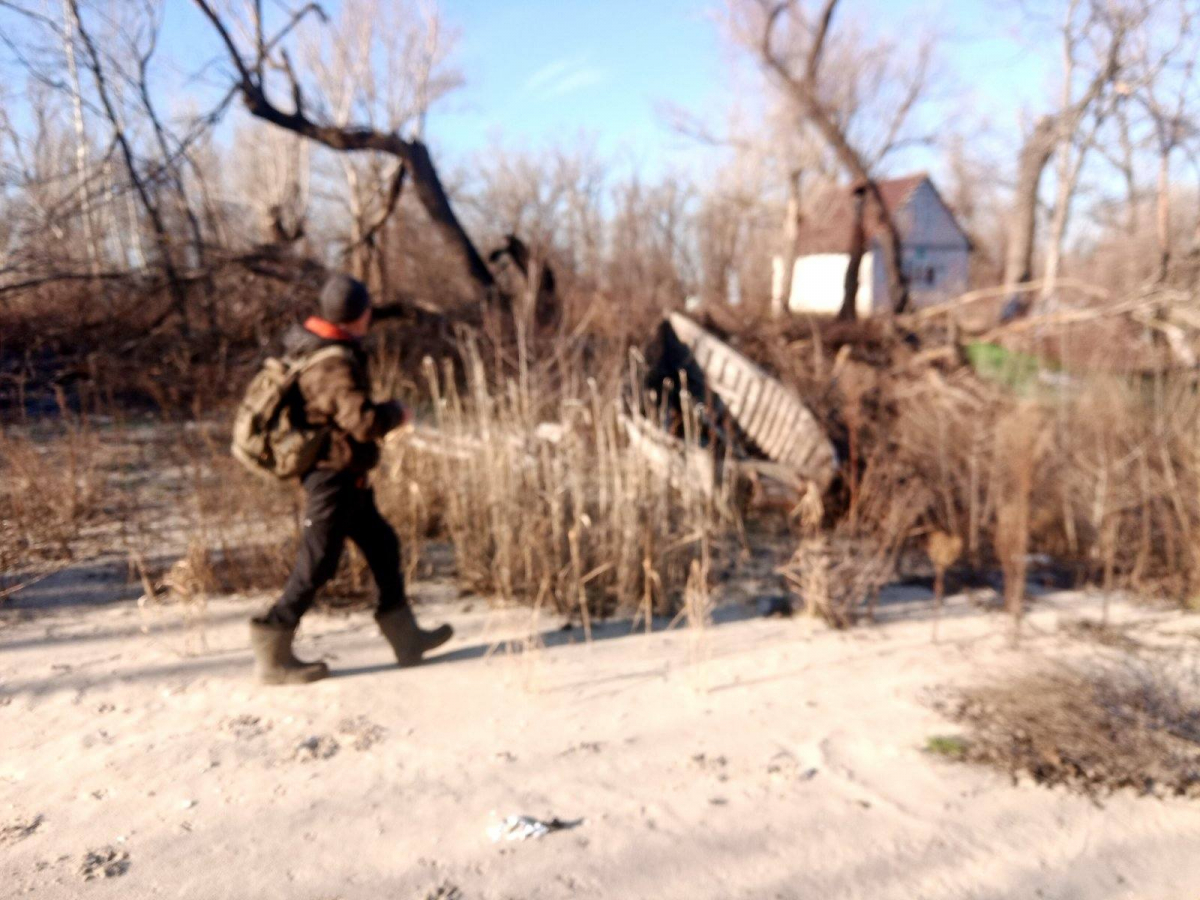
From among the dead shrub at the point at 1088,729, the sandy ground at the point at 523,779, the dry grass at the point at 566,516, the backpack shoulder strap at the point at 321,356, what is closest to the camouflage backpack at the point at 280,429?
the backpack shoulder strap at the point at 321,356

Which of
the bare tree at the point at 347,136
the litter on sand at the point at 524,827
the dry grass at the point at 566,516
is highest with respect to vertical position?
the bare tree at the point at 347,136

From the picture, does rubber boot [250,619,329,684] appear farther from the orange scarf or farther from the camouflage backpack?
the orange scarf

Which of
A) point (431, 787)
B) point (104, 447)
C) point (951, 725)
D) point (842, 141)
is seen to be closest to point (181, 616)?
point (431, 787)

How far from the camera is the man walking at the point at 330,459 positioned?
3.65m

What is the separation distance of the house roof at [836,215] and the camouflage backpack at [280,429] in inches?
665

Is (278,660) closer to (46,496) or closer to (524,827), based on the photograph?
(524,827)

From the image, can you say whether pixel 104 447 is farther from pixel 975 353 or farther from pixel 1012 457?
pixel 975 353

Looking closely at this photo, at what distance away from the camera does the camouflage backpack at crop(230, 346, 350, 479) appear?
3660mm

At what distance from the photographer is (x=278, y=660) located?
3770 millimetres

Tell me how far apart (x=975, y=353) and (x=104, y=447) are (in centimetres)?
853

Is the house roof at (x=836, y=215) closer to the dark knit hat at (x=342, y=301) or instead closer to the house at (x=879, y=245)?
the house at (x=879, y=245)

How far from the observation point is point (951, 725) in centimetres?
369

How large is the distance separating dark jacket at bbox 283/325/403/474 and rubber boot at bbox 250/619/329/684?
0.71 metres

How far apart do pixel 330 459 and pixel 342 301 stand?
67 cm
